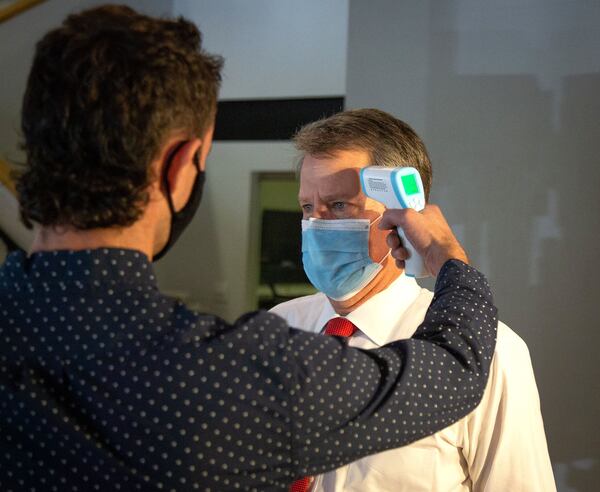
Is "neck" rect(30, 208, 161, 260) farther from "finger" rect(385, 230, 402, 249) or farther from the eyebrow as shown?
the eyebrow

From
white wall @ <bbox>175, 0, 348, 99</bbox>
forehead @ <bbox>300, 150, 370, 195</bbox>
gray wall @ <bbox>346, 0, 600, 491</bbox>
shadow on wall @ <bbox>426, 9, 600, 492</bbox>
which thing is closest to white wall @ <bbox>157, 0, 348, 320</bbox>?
white wall @ <bbox>175, 0, 348, 99</bbox>

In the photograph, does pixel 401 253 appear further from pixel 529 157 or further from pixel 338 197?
pixel 529 157

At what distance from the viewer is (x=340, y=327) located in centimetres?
170

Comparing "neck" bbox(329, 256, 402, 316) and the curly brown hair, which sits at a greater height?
the curly brown hair

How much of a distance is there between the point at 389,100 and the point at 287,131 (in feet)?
4.41

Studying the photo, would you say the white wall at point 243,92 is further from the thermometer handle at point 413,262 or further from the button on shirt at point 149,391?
the button on shirt at point 149,391

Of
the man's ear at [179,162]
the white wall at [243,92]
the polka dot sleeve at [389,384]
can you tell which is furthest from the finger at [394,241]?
the white wall at [243,92]

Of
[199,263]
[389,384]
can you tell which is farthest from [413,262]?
[199,263]

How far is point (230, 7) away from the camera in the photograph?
4066 mm

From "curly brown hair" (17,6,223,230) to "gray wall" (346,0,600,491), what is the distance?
6.19ft

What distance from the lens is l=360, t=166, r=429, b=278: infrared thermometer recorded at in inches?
50.6

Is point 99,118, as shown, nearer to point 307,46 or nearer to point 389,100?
point 389,100

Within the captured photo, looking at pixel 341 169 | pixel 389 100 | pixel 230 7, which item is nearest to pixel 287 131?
pixel 230 7

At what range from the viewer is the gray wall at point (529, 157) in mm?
2471
